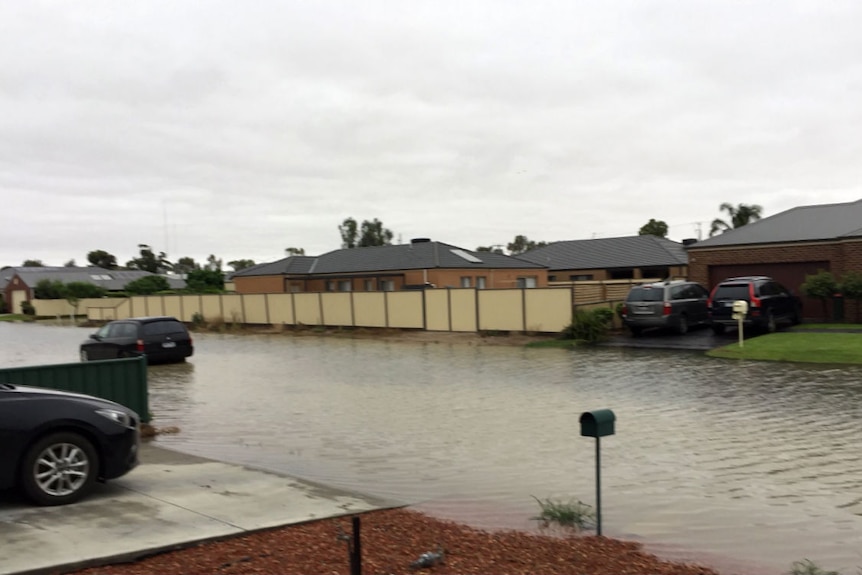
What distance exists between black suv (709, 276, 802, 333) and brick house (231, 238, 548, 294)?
23097mm

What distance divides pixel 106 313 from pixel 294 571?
58743 mm

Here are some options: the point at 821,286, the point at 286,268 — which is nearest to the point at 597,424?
the point at 821,286

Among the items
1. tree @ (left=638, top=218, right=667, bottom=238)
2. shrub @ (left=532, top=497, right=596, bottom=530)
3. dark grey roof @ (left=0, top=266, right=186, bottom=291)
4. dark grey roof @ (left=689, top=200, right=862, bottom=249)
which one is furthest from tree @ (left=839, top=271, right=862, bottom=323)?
dark grey roof @ (left=0, top=266, right=186, bottom=291)

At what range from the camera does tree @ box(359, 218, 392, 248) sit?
110812 millimetres

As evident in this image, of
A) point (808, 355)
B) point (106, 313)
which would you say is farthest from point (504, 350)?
point (106, 313)

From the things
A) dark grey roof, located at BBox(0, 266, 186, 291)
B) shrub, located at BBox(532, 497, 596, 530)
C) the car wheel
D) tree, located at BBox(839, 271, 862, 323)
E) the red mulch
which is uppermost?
dark grey roof, located at BBox(0, 266, 186, 291)

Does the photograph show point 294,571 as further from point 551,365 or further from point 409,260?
point 409,260

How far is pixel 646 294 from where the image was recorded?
2534 centimetres

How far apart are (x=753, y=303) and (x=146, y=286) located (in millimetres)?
73170

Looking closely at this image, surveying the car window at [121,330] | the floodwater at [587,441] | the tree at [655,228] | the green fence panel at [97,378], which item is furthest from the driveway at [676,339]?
the tree at [655,228]

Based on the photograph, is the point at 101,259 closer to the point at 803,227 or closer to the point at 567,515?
the point at 803,227

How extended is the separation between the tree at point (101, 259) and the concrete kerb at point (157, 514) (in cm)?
15500

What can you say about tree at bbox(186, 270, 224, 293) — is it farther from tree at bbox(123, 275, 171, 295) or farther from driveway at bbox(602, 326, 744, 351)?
driveway at bbox(602, 326, 744, 351)

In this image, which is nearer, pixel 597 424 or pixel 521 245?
pixel 597 424
